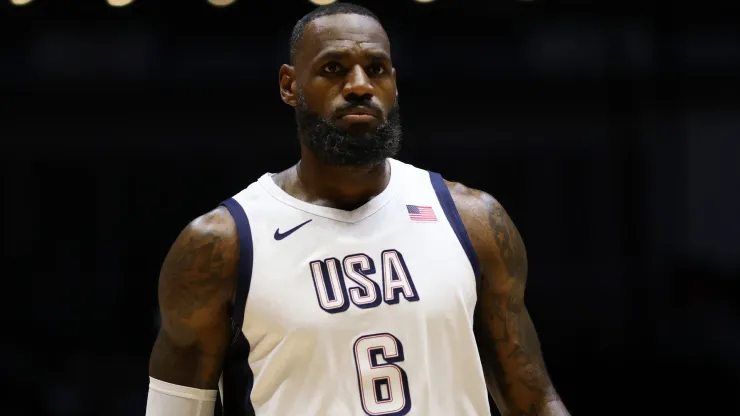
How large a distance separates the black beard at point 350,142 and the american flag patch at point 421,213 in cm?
12

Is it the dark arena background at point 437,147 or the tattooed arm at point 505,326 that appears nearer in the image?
the tattooed arm at point 505,326

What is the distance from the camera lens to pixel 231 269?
185cm

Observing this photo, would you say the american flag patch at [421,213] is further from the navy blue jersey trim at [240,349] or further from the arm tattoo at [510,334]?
the navy blue jersey trim at [240,349]

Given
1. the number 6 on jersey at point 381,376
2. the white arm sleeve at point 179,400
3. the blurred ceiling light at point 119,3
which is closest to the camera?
the number 6 on jersey at point 381,376

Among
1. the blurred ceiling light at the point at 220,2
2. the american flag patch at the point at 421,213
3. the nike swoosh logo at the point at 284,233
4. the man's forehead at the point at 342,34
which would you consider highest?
the blurred ceiling light at the point at 220,2

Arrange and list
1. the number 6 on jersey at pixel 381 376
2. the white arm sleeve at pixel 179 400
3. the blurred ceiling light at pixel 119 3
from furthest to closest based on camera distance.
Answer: the blurred ceiling light at pixel 119 3, the white arm sleeve at pixel 179 400, the number 6 on jersey at pixel 381 376

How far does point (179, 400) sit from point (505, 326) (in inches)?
27.2

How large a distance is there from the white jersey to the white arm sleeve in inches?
2.8

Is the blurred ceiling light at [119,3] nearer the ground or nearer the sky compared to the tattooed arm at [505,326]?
nearer the sky

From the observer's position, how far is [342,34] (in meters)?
1.91

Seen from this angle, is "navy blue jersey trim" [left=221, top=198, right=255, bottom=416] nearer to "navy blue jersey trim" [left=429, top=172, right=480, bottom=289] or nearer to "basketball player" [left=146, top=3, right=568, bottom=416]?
"basketball player" [left=146, top=3, right=568, bottom=416]

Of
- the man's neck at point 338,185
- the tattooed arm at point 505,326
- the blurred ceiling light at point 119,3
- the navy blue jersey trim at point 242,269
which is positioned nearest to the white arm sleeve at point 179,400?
the navy blue jersey trim at point 242,269

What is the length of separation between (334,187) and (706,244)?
10.6 feet

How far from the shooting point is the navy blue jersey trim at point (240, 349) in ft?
6.04
